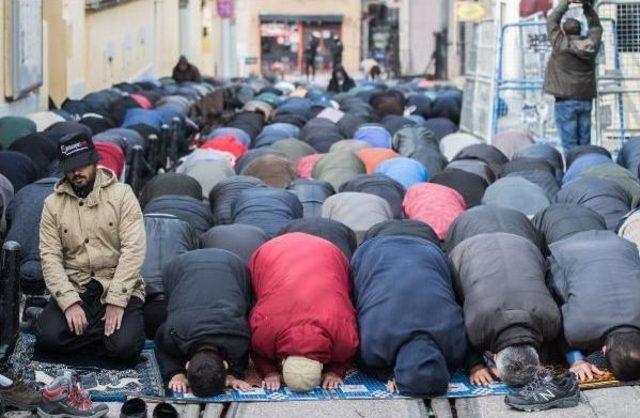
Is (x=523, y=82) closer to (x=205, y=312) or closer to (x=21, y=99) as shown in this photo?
(x=21, y=99)

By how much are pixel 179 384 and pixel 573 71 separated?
8.30 metres

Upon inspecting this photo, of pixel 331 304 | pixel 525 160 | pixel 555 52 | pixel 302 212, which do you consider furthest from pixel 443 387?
pixel 555 52

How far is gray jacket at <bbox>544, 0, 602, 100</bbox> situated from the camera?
15.1 meters

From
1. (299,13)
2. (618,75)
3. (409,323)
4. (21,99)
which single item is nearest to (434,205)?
(409,323)

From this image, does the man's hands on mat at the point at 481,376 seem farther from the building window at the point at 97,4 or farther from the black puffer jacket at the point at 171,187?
the building window at the point at 97,4

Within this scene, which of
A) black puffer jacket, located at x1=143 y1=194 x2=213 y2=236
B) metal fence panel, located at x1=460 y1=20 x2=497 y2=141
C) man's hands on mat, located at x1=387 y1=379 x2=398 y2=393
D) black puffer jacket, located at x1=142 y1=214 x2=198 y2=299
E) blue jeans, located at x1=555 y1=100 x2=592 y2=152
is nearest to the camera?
man's hands on mat, located at x1=387 y1=379 x2=398 y2=393

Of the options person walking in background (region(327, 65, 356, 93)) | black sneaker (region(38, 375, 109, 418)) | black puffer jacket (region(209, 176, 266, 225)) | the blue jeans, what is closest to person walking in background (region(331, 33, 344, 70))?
person walking in background (region(327, 65, 356, 93))

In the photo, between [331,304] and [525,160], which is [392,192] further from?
[331,304]

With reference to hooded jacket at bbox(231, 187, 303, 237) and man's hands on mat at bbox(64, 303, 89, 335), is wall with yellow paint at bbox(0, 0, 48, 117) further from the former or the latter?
man's hands on mat at bbox(64, 303, 89, 335)

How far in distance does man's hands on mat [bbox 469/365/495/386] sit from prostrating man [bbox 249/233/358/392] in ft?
2.47

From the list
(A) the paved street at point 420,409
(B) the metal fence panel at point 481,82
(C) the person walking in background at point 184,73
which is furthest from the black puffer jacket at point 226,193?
(C) the person walking in background at point 184,73

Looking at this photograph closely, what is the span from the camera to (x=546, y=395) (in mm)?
7930

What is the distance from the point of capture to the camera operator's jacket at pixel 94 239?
28.5 ft

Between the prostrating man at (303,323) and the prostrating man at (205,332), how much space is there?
140 millimetres
